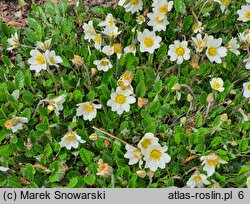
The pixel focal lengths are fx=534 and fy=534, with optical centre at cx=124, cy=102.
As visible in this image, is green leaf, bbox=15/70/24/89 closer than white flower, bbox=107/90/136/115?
No

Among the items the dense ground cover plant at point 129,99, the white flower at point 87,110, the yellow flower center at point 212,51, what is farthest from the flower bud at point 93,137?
the yellow flower center at point 212,51

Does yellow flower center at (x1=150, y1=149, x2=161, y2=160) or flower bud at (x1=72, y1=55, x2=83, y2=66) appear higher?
flower bud at (x1=72, y1=55, x2=83, y2=66)

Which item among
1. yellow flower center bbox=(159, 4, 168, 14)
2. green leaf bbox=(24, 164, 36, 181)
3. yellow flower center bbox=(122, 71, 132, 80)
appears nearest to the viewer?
green leaf bbox=(24, 164, 36, 181)

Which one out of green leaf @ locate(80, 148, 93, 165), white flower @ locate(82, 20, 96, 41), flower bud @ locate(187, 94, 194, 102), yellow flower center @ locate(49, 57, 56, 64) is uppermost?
white flower @ locate(82, 20, 96, 41)

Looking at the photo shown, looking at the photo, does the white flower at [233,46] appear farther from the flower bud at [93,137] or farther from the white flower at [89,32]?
the flower bud at [93,137]

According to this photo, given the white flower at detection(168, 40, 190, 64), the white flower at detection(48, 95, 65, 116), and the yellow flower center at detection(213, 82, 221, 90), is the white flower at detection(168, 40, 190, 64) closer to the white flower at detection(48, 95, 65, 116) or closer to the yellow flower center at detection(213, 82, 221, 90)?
the yellow flower center at detection(213, 82, 221, 90)

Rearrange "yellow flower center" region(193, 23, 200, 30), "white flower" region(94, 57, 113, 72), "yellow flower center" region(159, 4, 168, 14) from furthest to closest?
"yellow flower center" region(193, 23, 200, 30) < "yellow flower center" region(159, 4, 168, 14) < "white flower" region(94, 57, 113, 72)

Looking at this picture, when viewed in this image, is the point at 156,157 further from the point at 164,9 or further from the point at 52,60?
the point at 164,9

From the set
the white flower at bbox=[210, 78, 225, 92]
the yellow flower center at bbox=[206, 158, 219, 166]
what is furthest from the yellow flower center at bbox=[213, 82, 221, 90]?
the yellow flower center at bbox=[206, 158, 219, 166]
